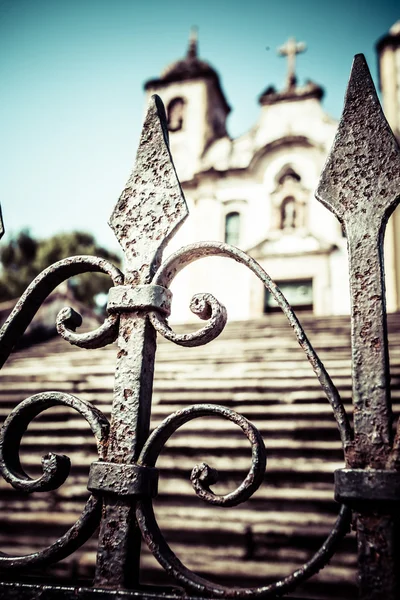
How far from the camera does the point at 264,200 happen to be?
11.2 metres

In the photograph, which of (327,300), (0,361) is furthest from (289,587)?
(327,300)

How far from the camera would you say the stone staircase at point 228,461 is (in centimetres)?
239

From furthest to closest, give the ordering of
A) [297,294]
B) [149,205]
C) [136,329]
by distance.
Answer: [297,294], [149,205], [136,329]

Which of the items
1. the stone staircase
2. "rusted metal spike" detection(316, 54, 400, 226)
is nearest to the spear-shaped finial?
"rusted metal spike" detection(316, 54, 400, 226)

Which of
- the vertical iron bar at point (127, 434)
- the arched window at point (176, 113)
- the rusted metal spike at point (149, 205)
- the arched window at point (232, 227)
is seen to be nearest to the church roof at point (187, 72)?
the arched window at point (176, 113)

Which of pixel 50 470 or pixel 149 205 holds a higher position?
pixel 149 205

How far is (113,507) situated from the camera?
0.84 m

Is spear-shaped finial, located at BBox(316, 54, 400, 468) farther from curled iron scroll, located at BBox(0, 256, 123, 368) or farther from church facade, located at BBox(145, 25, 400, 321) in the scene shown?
church facade, located at BBox(145, 25, 400, 321)

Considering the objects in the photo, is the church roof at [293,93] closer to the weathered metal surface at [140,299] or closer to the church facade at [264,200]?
the church facade at [264,200]

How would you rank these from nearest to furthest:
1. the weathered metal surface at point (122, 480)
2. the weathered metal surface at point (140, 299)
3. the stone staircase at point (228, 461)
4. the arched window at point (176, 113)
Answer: the weathered metal surface at point (122, 480), the weathered metal surface at point (140, 299), the stone staircase at point (228, 461), the arched window at point (176, 113)

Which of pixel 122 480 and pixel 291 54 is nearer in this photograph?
pixel 122 480

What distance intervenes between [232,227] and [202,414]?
1085 cm

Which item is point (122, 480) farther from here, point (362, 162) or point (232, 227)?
point (232, 227)

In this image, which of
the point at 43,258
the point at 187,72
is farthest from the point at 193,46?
the point at 43,258
